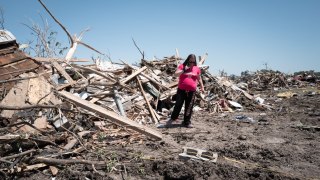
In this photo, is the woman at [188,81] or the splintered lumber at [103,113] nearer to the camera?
the splintered lumber at [103,113]

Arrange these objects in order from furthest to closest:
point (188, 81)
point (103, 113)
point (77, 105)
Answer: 1. point (188, 81)
2. point (77, 105)
3. point (103, 113)

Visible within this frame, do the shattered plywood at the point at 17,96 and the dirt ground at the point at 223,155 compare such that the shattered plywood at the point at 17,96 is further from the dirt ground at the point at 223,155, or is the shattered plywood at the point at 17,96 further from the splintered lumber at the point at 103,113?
the dirt ground at the point at 223,155

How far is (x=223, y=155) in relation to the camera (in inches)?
181

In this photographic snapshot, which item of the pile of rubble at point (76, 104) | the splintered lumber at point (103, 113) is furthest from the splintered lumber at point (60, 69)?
the splintered lumber at point (103, 113)

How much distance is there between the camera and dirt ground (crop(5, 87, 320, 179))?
3.72m

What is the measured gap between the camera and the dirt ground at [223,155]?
12.2 feet

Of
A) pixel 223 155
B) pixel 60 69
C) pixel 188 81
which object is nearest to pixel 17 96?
pixel 60 69

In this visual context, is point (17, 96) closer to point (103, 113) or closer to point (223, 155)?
point (103, 113)

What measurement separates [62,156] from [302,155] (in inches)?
163

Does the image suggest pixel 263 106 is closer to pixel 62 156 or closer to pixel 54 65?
pixel 54 65

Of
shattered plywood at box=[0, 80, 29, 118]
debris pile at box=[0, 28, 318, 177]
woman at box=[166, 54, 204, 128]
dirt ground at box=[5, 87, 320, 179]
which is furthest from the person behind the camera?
woman at box=[166, 54, 204, 128]

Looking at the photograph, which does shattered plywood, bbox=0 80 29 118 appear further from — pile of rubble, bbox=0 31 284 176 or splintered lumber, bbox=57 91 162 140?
splintered lumber, bbox=57 91 162 140

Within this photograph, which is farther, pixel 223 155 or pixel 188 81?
pixel 188 81

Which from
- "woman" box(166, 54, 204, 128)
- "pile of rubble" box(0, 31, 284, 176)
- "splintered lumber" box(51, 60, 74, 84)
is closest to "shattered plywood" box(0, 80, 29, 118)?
"pile of rubble" box(0, 31, 284, 176)
